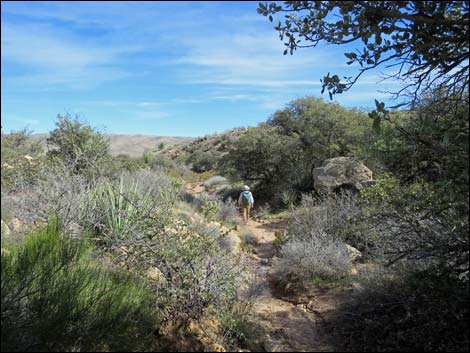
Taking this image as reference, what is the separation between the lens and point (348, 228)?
32.0 feet

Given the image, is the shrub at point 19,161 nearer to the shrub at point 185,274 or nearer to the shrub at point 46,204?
the shrub at point 46,204

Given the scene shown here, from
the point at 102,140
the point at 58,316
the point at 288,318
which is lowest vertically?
the point at 288,318

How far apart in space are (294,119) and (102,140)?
989 centimetres

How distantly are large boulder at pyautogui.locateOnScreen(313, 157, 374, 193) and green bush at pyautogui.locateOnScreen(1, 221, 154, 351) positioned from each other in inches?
455

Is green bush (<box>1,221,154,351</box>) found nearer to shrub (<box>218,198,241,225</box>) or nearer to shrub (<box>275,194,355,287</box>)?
shrub (<box>275,194,355,287</box>)

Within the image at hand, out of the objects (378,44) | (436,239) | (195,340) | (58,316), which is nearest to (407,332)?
(436,239)

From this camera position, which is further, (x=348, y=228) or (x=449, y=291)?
(x=348, y=228)

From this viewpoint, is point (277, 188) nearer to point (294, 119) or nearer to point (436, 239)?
point (294, 119)

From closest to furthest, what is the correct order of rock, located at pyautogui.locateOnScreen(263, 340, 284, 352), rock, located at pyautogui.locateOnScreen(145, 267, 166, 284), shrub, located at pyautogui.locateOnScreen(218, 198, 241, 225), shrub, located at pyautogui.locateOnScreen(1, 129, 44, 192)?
1. rock, located at pyautogui.locateOnScreen(263, 340, 284, 352)
2. rock, located at pyautogui.locateOnScreen(145, 267, 166, 284)
3. shrub, located at pyautogui.locateOnScreen(1, 129, 44, 192)
4. shrub, located at pyautogui.locateOnScreen(218, 198, 241, 225)

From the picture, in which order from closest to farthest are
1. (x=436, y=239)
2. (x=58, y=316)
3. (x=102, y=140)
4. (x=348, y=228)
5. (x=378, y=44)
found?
(x=58, y=316)
(x=378, y=44)
(x=436, y=239)
(x=348, y=228)
(x=102, y=140)

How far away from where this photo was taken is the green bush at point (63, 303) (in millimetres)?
3195

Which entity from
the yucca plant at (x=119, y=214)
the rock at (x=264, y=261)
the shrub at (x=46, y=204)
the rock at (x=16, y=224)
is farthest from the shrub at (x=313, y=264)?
the rock at (x=16, y=224)

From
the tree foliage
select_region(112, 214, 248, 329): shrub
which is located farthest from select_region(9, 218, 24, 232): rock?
the tree foliage

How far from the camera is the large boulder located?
1462 cm
